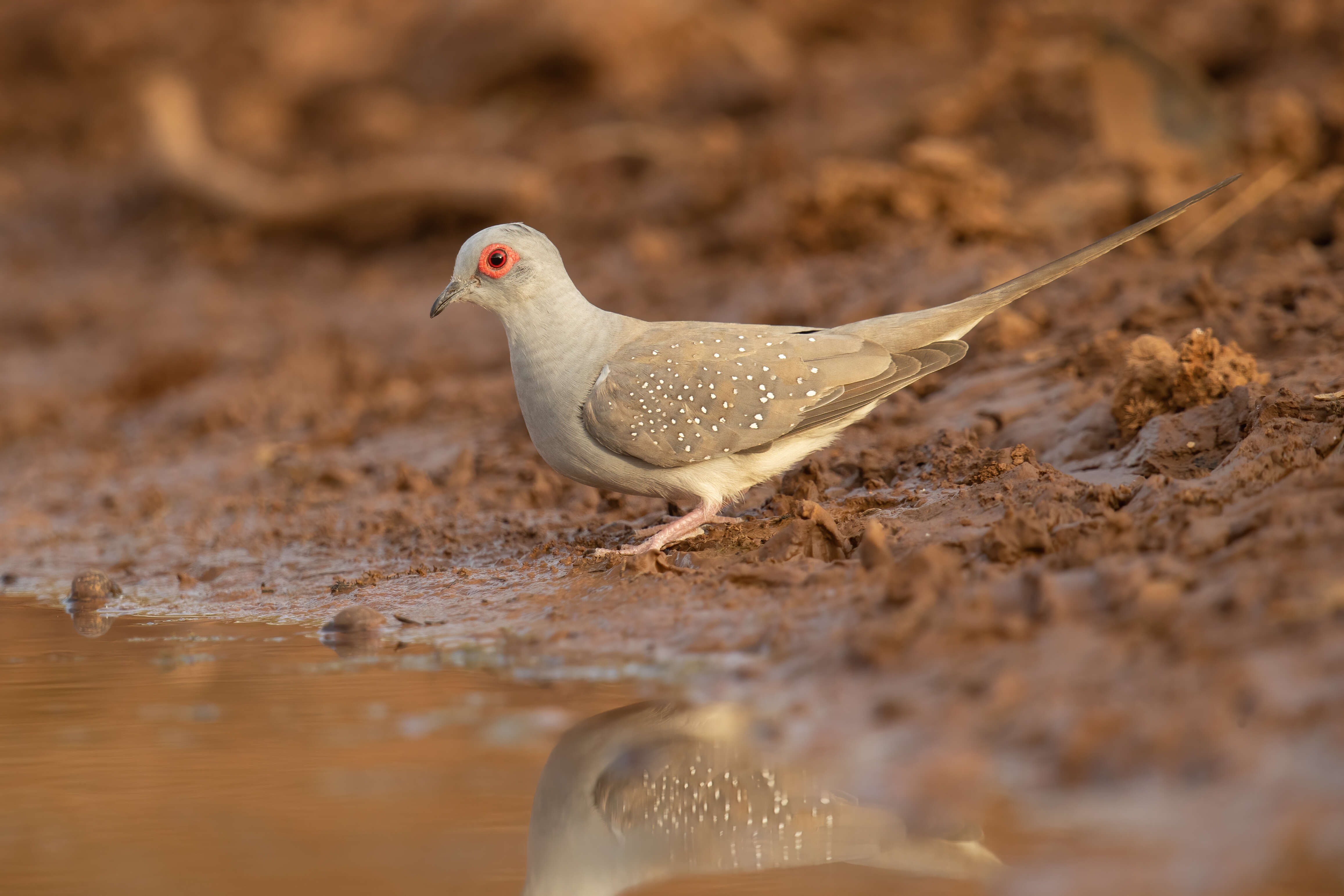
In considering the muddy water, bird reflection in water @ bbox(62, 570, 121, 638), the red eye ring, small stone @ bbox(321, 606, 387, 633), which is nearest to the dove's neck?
the red eye ring

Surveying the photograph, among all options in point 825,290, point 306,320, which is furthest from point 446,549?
point 306,320

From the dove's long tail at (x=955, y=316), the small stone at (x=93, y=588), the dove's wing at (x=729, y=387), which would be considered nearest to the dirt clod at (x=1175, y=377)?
the dove's long tail at (x=955, y=316)

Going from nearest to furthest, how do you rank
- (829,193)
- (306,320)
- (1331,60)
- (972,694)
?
1. (972,694)
2. (829,193)
3. (1331,60)
4. (306,320)

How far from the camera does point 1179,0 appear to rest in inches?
481

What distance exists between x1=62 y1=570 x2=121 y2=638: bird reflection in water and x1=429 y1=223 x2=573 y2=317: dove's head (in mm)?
1847

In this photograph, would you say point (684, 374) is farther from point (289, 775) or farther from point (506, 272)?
point (289, 775)

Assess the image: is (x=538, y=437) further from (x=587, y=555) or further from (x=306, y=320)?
(x=306, y=320)

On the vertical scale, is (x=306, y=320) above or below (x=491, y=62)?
below

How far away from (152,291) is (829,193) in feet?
25.0

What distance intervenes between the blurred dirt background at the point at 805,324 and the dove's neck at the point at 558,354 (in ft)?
1.90

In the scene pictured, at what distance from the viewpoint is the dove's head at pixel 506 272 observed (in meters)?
5.02

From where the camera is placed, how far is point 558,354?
193 inches

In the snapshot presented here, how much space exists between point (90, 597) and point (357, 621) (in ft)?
5.54

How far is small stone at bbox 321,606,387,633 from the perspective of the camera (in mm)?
4387
